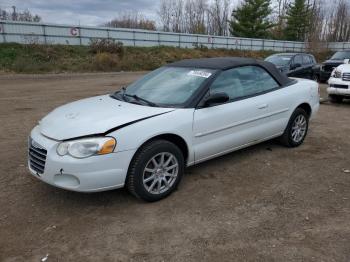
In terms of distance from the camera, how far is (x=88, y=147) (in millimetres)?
3420

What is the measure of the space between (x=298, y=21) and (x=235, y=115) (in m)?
59.8

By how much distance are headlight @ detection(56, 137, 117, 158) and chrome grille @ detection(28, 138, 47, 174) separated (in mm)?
266

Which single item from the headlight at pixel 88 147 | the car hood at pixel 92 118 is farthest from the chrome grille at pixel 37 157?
the headlight at pixel 88 147

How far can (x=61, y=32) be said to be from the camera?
2823cm

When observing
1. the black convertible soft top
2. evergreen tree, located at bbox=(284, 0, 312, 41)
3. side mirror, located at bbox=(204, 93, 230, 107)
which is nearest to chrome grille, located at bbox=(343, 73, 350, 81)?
the black convertible soft top

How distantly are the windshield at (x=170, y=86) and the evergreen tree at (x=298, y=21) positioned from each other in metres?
59.3

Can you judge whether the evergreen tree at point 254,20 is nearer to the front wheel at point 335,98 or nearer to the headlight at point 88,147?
the front wheel at point 335,98

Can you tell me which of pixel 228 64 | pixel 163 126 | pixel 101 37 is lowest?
pixel 163 126

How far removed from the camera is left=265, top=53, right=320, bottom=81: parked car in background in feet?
44.0

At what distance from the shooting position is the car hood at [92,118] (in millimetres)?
3543

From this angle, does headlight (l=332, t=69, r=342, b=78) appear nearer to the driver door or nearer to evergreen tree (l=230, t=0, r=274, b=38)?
the driver door

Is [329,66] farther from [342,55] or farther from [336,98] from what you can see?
[336,98]

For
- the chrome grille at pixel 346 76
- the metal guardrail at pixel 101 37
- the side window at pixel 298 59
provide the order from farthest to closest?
the metal guardrail at pixel 101 37
the side window at pixel 298 59
the chrome grille at pixel 346 76

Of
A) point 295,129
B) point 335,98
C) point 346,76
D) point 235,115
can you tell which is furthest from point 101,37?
point 235,115
